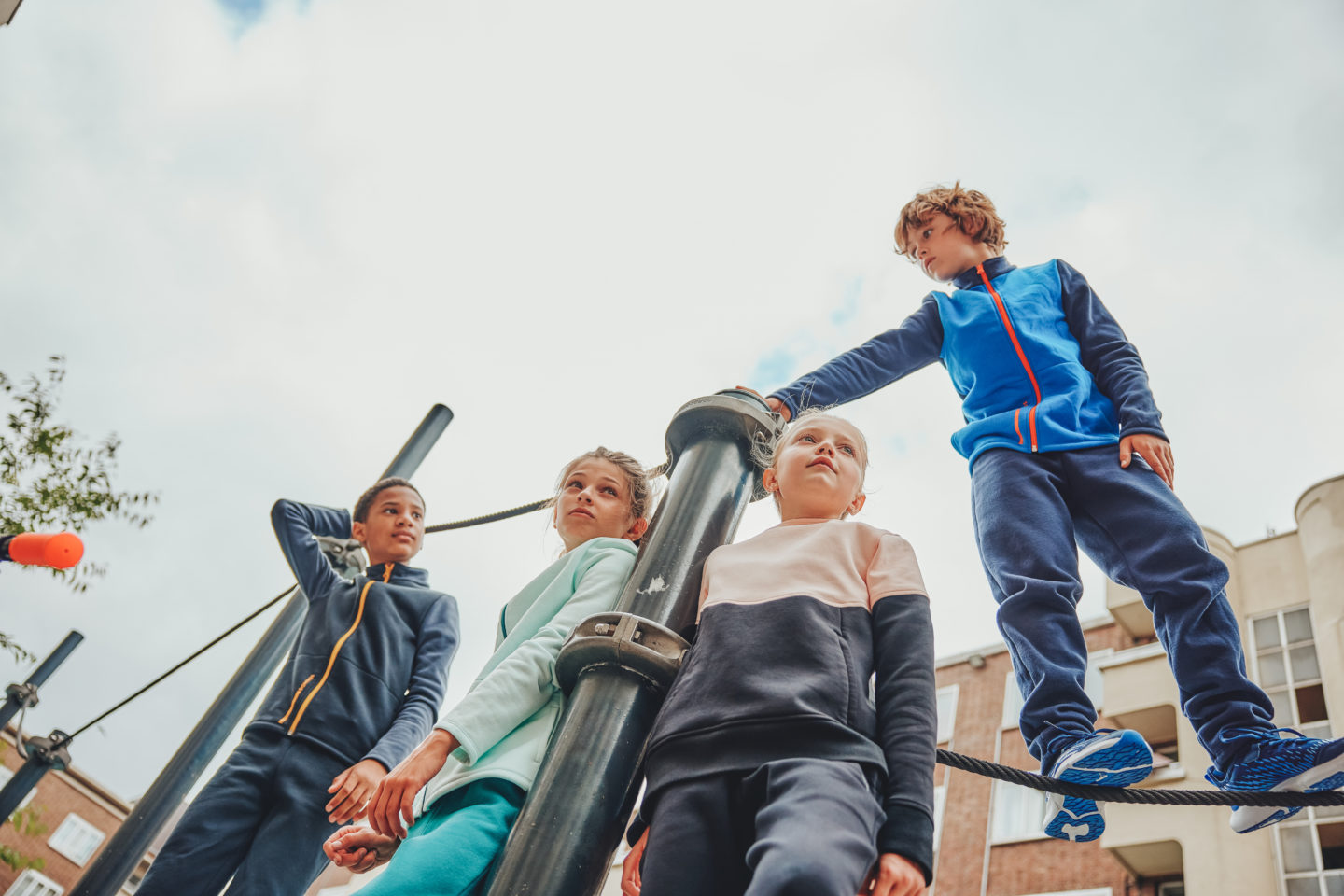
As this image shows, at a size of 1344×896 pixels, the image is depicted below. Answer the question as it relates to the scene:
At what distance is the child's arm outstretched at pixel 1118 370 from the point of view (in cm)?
296

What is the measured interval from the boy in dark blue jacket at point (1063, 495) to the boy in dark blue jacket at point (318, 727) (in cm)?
162

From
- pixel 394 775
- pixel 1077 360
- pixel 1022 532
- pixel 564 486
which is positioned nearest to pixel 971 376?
pixel 1077 360

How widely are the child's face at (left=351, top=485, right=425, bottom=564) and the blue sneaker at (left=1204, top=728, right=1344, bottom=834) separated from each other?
306cm

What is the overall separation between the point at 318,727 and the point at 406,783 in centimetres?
122

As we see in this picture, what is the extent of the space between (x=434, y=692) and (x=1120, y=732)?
229cm

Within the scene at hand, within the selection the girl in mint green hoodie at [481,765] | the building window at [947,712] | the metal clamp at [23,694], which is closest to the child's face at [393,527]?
the girl in mint green hoodie at [481,765]

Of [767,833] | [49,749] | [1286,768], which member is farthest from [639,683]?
[49,749]

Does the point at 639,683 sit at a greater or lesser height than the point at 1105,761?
lesser

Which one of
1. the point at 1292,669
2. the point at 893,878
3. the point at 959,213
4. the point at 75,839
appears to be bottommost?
the point at 893,878

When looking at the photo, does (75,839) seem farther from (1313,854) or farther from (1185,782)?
(1313,854)

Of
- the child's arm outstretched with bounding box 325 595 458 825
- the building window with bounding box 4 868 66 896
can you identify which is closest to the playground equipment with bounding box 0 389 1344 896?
the child's arm outstretched with bounding box 325 595 458 825

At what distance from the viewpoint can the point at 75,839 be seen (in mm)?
27734

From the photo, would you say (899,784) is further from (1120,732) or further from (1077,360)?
(1077,360)

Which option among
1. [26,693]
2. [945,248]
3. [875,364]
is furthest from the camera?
[26,693]
